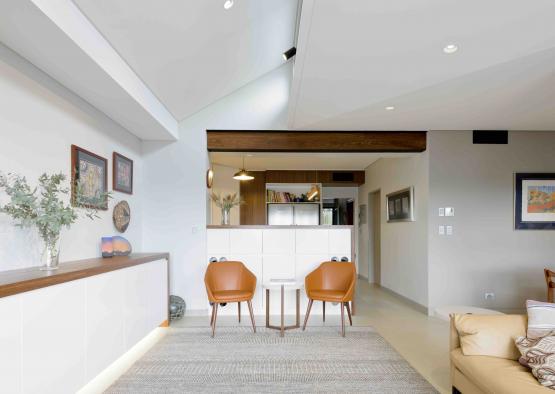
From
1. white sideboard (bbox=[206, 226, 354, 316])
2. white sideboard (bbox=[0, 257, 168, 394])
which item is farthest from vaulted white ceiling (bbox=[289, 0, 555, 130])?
white sideboard (bbox=[0, 257, 168, 394])

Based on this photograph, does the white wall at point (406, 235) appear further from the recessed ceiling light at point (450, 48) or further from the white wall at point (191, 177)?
the recessed ceiling light at point (450, 48)

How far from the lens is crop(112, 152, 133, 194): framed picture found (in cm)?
397

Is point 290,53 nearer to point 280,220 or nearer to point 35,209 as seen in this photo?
point 35,209

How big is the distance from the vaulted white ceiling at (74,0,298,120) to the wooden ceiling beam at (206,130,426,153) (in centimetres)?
56

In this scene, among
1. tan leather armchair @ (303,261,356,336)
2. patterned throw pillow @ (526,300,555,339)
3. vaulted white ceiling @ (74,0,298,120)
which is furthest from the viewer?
tan leather armchair @ (303,261,356,336)

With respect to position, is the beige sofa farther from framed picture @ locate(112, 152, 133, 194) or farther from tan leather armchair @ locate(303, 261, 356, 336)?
framed picture @ locate(112, 152, 133, 194)

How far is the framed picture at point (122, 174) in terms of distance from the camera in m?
3.97

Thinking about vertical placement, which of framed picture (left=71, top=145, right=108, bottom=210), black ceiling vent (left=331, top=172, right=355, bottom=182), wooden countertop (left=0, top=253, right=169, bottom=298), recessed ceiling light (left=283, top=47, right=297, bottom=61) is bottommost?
wooden countertop (left=0, top=253, right=169, bottom=298)

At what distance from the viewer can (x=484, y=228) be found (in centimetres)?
484

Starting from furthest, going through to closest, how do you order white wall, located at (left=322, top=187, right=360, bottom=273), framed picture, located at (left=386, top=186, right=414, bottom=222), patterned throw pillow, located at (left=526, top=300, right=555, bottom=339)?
white wall, located at (left=322, top=187, right=360, bottom=273) → framed picture, located at (left=386, top=186, right=414, bottom=222) → patterned throw pillow, located at (left=526, top=300, right=555, bottom=339)

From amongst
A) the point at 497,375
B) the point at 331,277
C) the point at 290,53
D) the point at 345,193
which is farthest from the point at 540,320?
the point at 345,193

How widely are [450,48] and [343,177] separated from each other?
555cm

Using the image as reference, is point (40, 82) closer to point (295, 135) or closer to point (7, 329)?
point (7, 329)

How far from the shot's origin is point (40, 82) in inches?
105
